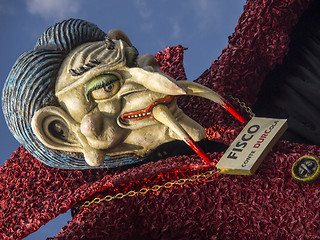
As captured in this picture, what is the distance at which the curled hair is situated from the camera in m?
1.25

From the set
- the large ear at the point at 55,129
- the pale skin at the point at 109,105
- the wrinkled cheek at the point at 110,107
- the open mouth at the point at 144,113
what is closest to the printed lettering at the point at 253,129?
the pale skin at the point at 109,105

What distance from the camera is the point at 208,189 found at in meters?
1.26

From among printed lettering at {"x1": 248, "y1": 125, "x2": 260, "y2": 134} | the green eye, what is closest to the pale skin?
the green eye

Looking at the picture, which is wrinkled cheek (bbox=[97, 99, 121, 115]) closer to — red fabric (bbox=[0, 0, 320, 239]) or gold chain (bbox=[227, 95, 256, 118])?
red fabric (bbox=[0, 0, 320, 239])

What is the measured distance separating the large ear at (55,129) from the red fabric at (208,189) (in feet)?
0.54

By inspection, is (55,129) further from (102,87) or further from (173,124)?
Result: (173,124)

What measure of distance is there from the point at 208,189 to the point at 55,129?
18.0 inches

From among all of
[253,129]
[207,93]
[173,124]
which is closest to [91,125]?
[173,124]

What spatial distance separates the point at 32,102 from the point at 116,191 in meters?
0.36

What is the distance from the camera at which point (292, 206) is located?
3.68ft

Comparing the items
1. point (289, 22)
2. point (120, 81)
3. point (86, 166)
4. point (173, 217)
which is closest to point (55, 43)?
point (120, 81)

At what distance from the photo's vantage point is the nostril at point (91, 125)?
1.21 meters

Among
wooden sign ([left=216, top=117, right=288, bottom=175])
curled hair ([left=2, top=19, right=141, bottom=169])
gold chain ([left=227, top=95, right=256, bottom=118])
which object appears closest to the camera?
wooden sign ([left=216, top=117, right=288, bottom=175])

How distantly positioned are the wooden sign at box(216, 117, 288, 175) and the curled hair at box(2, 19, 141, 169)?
0.33m
